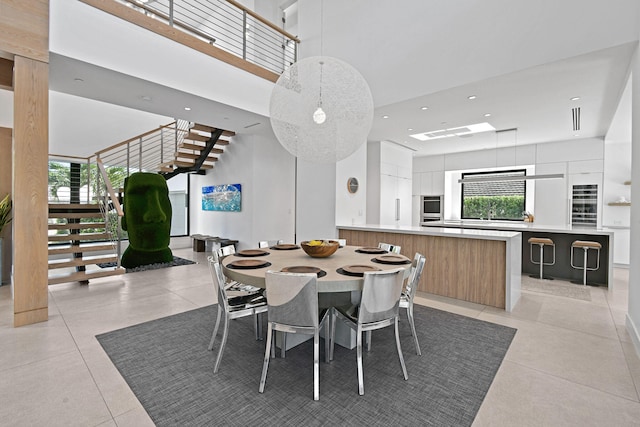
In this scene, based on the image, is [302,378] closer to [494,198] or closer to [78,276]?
[78,276]

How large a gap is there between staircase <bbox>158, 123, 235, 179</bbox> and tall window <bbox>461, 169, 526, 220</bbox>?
6.18 meters

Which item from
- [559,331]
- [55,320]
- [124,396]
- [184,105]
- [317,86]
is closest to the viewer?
[124,396]

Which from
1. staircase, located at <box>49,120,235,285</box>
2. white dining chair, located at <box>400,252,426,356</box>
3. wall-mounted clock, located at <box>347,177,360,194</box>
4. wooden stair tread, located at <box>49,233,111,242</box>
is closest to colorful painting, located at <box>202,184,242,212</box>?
staircase, located at <box>49,120,235,285</box>

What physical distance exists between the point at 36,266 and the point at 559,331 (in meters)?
5.34

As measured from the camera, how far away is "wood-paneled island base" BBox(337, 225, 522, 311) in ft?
12.0

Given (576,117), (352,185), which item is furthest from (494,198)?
(352,185)

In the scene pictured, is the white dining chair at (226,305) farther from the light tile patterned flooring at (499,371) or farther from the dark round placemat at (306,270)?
the light tile patterned flooring at (499,371)

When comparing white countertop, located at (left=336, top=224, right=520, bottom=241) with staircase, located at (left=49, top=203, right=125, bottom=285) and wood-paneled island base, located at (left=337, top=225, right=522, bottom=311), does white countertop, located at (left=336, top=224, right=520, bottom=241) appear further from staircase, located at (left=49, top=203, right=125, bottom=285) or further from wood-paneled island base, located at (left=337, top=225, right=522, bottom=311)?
staircase, located at (left=49, top=203, right=125, bottom=285)

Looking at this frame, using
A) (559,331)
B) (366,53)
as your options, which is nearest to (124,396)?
(559,331)

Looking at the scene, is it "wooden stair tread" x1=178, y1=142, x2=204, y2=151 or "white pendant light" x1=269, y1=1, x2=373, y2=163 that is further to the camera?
"wooden stair tread" x1=178, y1=142, x2=204, y2=151

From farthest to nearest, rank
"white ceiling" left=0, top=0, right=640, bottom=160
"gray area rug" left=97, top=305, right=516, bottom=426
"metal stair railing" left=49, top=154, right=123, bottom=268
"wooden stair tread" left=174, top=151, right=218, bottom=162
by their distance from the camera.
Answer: "wooden stair tread" left=174, top=151, right=218, bottom=162
"metal stair railing" left=49, top=154, right=123, bottom=268
"white ceiling" left=0, top=0, right=640, bottom=160
"gray area rug" left=97, top=305, right=516, bottom=426

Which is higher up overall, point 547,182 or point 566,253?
point 547,182

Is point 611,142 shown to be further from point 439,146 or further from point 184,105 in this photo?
point 184,105

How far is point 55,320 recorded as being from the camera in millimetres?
3209
